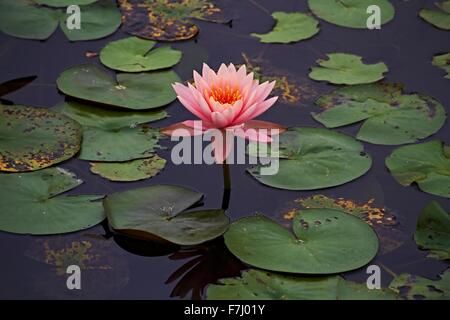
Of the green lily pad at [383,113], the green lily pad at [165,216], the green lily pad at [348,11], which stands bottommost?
the green lily pad at [165,216]

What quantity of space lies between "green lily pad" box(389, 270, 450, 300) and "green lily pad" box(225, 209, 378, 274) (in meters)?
0.11

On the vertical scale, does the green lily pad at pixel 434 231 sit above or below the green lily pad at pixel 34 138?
below

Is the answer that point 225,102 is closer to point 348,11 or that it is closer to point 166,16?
point 166,16

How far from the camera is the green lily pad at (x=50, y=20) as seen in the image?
11.6 feet

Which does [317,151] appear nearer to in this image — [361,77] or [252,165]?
[252,165]

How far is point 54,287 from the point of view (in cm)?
238

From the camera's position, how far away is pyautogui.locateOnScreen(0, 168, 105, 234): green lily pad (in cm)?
255

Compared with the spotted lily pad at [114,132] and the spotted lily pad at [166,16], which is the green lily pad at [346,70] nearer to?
the spotted lily pad at [166,16]

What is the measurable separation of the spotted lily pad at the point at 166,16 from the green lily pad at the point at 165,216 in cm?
110

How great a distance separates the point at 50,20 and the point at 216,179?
4.24 ft

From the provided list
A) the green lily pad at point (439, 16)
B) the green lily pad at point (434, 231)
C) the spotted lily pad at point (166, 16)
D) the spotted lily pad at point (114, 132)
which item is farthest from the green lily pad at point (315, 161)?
the green lily pad at point (439, 16)

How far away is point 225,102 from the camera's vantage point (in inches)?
105
